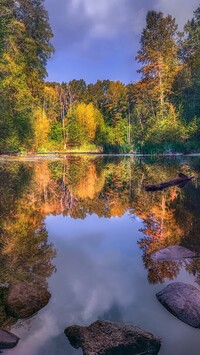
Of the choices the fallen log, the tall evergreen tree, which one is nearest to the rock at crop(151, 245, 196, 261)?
the fallen log

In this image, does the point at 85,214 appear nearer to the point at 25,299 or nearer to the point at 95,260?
the point at 95,260

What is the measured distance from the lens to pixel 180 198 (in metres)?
8.89

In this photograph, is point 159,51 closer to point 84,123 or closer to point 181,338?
point 84,123

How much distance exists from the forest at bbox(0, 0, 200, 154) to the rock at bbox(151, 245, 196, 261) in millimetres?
16997

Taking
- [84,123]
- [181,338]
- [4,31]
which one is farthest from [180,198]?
[84,123]

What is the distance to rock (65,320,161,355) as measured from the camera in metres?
2.42

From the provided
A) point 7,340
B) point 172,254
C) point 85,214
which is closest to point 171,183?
point 85,214

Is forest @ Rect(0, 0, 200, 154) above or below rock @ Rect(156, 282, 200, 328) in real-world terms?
above

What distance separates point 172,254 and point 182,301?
1.37 m

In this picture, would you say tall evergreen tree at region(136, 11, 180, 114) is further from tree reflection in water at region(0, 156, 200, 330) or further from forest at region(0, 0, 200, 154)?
tree reflection in water at region(0, 156, 200, 330)

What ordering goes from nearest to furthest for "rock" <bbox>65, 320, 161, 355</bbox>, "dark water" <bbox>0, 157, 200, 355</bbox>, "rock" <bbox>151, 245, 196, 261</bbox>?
"rock" <bbox>65, 320, 161, 355</bbox>, "dark water" <bbox>0, 157, 200, 355</bbox>, "rock" <bbox>151, 245, 196, 261</bbox>

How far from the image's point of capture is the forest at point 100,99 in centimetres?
2469

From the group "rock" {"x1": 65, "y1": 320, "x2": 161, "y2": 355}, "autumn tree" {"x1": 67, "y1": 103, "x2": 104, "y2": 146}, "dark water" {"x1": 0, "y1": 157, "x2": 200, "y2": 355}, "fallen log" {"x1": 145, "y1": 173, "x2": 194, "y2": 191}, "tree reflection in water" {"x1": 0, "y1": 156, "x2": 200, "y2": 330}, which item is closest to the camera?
"rock" {"x1": 65, "y1": 320, "x2": 161, "y2": 355}

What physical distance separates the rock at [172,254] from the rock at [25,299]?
5.54 feet
